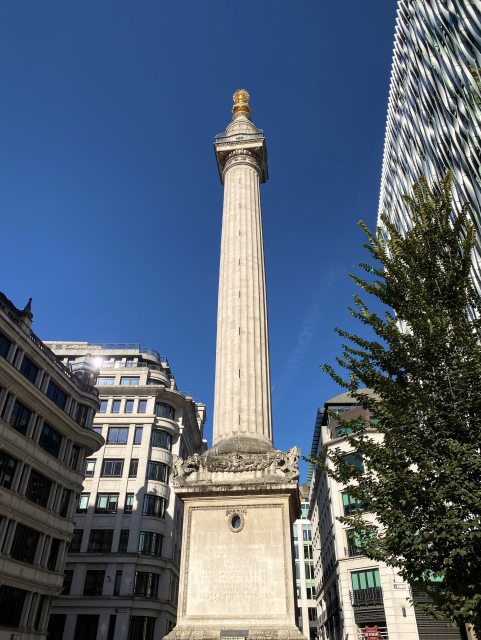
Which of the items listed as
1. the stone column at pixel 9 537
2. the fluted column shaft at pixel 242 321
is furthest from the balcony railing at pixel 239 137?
the stone column at pixel 9 537

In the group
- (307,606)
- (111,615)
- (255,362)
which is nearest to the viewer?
(255,362)

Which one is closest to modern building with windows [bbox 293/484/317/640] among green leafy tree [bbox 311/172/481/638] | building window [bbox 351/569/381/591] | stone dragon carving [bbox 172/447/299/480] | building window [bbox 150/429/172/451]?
building window [bbox 150/429/172/451]

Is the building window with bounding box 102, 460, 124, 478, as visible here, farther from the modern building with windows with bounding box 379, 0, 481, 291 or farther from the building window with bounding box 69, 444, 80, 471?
the modern building with windows with bounding box 379, 0, 481, 291

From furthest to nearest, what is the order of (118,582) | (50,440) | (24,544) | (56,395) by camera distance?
1. (118,582)
2. (56,395)
3. (50,440)
4. (24,544)

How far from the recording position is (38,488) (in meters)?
33.0

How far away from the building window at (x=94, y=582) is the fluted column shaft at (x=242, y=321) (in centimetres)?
3186

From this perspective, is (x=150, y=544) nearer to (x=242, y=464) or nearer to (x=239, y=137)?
(x=242, y=464)

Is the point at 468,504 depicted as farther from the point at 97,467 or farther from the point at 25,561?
the point at 97,467

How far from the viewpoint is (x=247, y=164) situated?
29.4 m

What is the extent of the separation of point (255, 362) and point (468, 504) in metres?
12.2

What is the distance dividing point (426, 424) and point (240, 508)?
25.2ft

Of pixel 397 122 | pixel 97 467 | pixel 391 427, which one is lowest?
pixel 391 427

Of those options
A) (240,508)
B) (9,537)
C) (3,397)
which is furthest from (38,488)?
(240,508)

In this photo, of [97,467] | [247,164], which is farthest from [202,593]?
[97,467]
